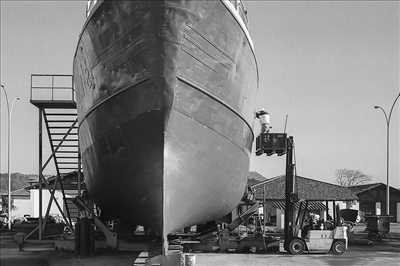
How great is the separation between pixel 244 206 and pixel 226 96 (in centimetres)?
394

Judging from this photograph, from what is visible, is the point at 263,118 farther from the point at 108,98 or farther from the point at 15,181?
the point at 15,181

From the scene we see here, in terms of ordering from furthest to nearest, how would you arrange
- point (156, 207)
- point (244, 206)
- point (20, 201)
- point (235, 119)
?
point (20, 201), point (244, 206), point (235, 119), point (156, 207)

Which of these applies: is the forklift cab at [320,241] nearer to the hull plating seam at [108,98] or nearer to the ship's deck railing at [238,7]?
the ship's deck railing at [238,7]

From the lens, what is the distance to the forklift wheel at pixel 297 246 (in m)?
12.0

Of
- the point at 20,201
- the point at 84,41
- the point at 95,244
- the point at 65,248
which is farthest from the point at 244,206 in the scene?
the point at 20,201

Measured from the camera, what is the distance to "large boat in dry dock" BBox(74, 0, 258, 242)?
7.26m

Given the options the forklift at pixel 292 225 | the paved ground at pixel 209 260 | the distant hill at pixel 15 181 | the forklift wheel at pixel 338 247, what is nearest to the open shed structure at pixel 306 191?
the forklift at pixel 292 225

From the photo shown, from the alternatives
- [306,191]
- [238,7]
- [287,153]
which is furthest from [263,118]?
[306,191]

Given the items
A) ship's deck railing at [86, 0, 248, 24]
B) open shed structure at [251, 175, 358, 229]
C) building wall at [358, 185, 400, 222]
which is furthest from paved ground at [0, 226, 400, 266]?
building wall at [358, 185, 400, 222]

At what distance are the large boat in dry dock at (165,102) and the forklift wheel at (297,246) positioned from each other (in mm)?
3960

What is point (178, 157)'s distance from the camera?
748 cm

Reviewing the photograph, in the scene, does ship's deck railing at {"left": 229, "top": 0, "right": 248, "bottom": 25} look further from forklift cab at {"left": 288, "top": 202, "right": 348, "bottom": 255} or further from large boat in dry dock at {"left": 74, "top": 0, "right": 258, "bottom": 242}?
forklift cab at {"left": 288, "top": 202, "right": 348, "bottom": 255}

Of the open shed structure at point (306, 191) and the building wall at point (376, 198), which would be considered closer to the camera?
the open shed structure at point (306, 191)

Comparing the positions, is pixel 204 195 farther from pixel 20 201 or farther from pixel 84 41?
pixel 20 201
